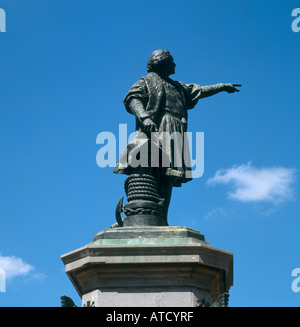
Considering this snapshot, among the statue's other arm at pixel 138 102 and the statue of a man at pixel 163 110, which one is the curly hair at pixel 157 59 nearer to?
the statue of a man at pixel 163 110

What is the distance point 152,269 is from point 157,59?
11.6 ft

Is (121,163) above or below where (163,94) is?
below

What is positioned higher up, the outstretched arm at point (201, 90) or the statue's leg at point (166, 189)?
the outstretched arm at point (201, 90)

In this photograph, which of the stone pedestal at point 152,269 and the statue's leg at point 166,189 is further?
the statue's leg at point 166,189

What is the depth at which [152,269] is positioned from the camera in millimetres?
8938

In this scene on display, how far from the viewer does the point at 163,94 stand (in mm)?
10672

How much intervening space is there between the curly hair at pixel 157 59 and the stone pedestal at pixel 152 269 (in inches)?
116

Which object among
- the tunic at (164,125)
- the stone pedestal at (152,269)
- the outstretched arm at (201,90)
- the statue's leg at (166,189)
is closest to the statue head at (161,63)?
the tunic at (164,125)

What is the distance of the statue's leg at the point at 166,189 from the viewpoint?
1020 centimetres

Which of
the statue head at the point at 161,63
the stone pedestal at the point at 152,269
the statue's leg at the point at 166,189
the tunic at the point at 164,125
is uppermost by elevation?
the statue head at the point at 161,63

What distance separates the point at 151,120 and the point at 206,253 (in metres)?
2.28
